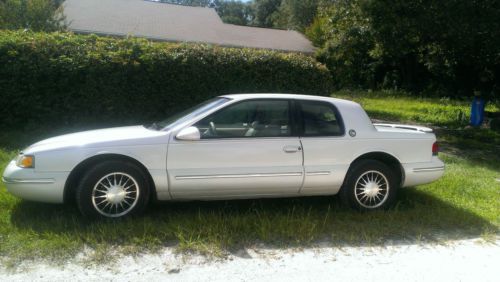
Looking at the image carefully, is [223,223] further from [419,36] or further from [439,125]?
[439,125]

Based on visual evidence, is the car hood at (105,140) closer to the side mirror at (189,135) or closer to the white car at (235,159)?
the white car at (235,159)

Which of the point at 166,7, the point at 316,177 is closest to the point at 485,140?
the point at 316,177

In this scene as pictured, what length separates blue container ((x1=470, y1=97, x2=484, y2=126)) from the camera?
13875 millimetres

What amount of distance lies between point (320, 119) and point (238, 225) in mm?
1614

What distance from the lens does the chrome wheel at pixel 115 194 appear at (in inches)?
182

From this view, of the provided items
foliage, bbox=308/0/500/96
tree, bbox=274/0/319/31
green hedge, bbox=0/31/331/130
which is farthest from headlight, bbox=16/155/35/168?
tree, bbox=274/0/319/31

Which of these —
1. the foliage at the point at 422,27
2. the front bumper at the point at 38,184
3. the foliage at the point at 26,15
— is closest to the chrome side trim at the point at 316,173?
the front bumper at the point at 38,184

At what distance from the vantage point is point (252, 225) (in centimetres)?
476

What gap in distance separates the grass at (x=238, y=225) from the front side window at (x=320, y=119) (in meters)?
0.92

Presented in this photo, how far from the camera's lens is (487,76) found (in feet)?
72.6

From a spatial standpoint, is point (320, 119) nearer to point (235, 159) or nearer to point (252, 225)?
point (235, 159)

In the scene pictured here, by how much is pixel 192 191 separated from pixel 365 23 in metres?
9.29

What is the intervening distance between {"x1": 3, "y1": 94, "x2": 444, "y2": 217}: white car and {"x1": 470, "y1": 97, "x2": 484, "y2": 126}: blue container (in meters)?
9.53

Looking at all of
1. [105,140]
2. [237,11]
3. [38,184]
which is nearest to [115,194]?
[105,140]
